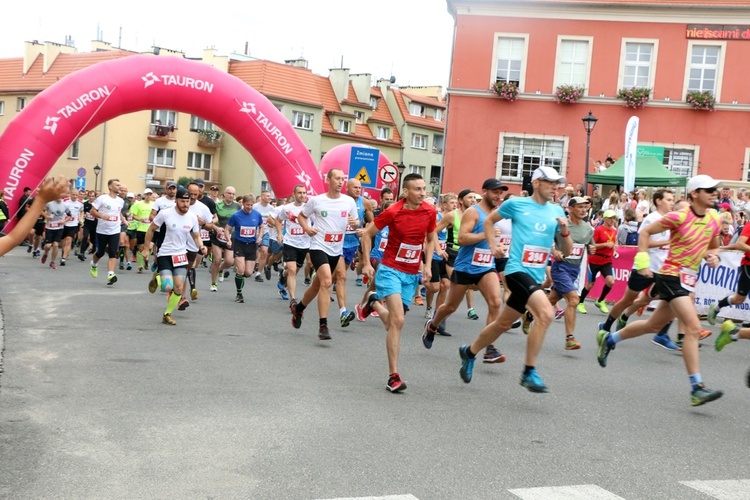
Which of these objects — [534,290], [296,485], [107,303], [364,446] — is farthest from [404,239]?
[107,303]

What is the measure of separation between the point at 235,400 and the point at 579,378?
345cm

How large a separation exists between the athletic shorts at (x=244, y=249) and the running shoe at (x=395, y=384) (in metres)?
8.77

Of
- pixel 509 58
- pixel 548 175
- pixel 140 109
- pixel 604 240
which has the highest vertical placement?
pixel 509 58

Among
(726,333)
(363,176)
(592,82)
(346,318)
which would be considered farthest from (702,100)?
(726,333)

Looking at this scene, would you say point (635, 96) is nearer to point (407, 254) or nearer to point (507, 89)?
point (507, 89)

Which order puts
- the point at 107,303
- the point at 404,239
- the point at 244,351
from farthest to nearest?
the point at 107,303 < the point at 244,351 < the point at 404,239

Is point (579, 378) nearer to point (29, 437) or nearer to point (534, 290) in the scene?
point (534, 290)

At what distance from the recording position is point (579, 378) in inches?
331

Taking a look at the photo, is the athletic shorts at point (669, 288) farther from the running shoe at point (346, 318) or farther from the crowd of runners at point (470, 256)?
the running shoe at point (346, 318)

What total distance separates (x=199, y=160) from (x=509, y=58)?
37.9m

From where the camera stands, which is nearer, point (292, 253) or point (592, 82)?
point (292, 253)

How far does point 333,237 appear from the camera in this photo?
10867mm

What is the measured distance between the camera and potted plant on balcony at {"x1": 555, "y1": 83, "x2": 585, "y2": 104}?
108ft

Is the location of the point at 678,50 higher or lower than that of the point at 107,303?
higher
